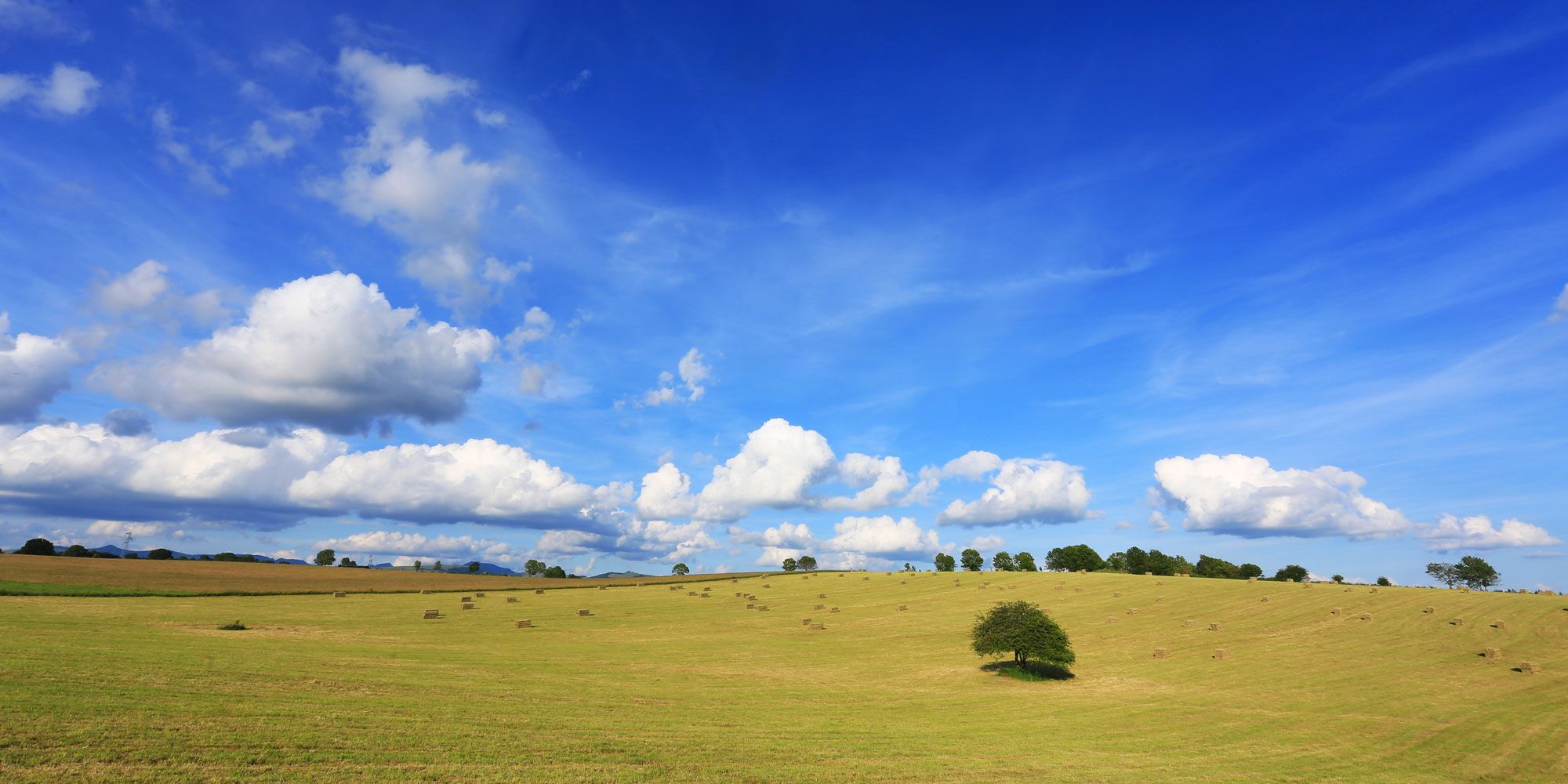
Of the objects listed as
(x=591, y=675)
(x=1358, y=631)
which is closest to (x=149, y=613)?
(x=591, y=675)

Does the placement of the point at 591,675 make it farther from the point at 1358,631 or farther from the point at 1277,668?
the point at 1358,631

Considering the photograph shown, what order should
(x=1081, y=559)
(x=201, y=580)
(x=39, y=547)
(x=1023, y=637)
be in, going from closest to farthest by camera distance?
(x=1023, y=637) < (x=201, y=580) < (x=39, y=547) < (x=1081, y=559)

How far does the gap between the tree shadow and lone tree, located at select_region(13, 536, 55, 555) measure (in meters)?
152

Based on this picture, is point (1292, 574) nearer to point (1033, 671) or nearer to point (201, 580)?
point (1033, 671)

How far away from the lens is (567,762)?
19375mm

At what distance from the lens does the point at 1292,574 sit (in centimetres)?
14462

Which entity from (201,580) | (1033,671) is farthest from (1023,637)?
(201,580)

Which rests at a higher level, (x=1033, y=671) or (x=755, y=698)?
(x=755, y=698)

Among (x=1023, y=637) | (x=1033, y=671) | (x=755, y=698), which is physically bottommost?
(x=1033, y=671)

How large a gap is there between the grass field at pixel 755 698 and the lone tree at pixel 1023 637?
2.56m

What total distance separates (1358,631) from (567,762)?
65064 mm

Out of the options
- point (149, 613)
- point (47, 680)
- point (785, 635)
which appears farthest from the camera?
point (785, 635)

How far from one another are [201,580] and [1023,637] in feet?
305

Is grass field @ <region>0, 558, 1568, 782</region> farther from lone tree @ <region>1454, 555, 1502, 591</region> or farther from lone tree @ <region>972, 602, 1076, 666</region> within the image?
lone tree @ <region>1454, 555, 1502, 591</region>
